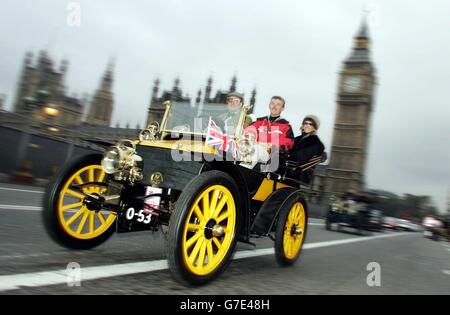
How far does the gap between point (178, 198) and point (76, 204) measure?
1.24m

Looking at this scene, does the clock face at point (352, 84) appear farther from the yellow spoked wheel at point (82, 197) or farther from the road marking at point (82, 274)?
the road marking at point (82, 274)

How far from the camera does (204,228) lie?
306 centimetres

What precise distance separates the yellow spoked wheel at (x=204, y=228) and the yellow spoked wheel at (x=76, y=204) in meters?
1.06

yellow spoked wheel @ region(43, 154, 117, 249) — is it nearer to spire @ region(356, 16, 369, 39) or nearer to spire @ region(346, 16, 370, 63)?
spire @ region(346, 16, 370, 63)

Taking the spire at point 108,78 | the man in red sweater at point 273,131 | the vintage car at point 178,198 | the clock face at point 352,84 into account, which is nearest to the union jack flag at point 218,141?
the vintage car at point 178,198

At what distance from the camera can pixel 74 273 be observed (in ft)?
9.16

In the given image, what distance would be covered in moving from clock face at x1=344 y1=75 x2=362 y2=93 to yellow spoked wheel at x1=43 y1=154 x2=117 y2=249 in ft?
310

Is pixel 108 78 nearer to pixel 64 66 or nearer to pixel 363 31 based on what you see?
pixel 64 66

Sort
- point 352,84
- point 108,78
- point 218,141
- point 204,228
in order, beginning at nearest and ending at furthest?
1. point 204,228
2. point 218,141
3. point 352,84
4. point 108,78

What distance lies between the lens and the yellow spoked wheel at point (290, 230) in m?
4.24

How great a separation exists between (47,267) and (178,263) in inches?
36.6

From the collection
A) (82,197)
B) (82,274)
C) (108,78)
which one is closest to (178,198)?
(82,274)

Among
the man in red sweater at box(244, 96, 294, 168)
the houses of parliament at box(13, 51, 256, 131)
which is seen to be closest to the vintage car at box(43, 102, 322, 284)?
the man in red sweater at box(244, 96, 294, 168)
